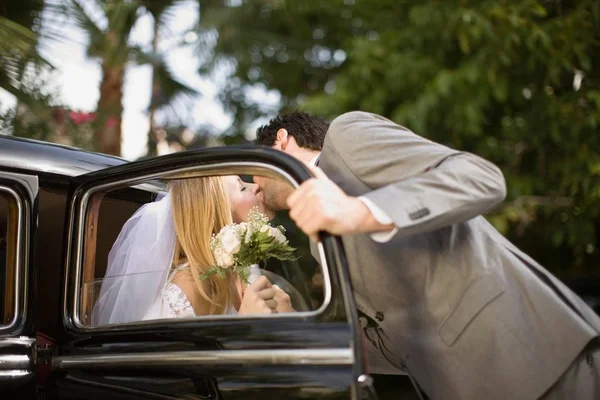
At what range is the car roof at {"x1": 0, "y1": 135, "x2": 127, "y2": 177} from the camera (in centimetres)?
Answer: 304

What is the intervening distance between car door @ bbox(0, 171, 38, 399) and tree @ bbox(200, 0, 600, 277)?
17.1ft

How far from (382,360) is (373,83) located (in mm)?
5912

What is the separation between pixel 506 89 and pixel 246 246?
5.42 m

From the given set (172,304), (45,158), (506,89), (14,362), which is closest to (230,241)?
(172,304)

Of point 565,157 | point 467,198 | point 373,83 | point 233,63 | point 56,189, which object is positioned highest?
point 233,63

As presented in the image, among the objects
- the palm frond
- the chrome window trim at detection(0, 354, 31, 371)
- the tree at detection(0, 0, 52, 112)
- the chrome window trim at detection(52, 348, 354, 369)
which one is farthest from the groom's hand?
the palm frond

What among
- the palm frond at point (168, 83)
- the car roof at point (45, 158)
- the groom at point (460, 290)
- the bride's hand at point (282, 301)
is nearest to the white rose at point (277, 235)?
the bride's hand at point (282, 301)

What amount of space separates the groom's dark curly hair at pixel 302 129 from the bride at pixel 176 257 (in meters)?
0.32

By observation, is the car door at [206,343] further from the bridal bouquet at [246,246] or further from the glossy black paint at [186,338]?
the bridal bouquet at [246,246]

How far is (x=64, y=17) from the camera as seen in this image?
768cm

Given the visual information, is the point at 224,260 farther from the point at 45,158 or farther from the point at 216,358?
the point at 45,158

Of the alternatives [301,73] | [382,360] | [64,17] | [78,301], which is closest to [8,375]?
[78,301]

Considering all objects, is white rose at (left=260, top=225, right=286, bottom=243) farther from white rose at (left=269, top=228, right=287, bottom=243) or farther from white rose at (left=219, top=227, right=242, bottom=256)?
white rose at (left=219, top=227, right=242, bottom=256)

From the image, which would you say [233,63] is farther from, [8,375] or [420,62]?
[8,375]
